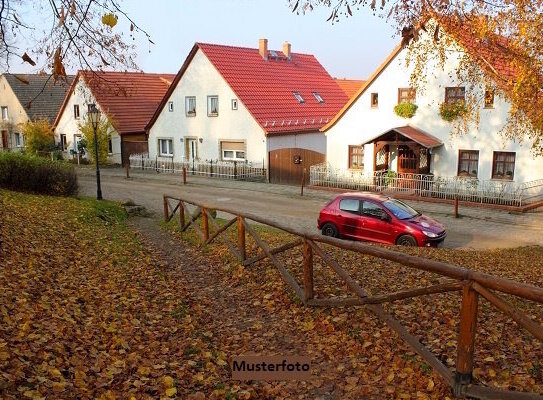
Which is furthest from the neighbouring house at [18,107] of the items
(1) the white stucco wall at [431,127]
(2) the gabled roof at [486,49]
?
(2) the gabled roof at [486,49]

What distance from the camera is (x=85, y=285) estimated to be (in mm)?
8078

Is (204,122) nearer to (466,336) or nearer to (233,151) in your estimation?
(233,151)

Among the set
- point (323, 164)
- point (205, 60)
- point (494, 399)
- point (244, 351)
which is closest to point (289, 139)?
point (323, 164)

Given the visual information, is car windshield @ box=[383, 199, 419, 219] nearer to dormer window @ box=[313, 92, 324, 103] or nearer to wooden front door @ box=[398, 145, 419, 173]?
wooden front door @ box=[398, 145, 419, 173]

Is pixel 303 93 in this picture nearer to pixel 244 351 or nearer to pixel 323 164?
pixel 323 164

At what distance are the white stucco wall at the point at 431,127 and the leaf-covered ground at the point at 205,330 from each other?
1296cm

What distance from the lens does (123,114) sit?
38.7m

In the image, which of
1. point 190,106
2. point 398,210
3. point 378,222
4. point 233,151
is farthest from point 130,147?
point 398,210

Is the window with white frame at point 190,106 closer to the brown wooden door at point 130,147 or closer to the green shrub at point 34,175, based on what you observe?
the brown wooden door at point 130,147

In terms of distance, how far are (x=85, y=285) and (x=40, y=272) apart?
0.79 meters

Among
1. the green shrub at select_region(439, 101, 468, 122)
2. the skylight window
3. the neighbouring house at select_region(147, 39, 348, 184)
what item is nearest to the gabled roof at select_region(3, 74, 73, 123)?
the neighbouring house at select_region(147, 39, 348, 184)

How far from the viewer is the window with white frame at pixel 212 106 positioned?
106 ft

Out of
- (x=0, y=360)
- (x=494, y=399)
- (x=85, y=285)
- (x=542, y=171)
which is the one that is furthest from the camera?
(x=542, y=171)

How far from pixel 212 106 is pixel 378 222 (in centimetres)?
2074
